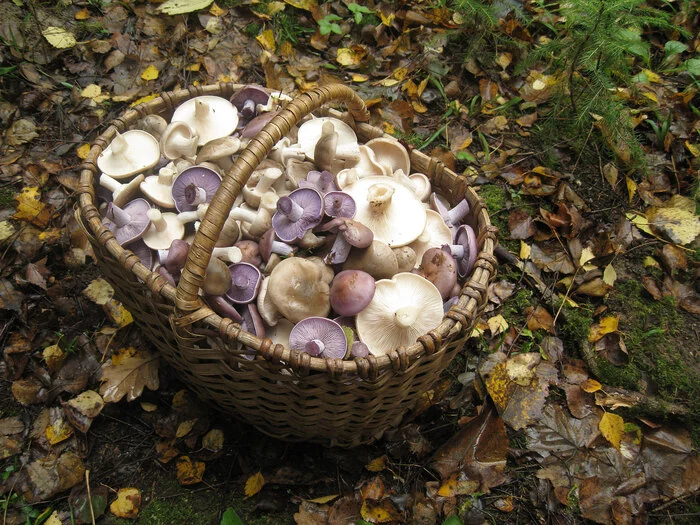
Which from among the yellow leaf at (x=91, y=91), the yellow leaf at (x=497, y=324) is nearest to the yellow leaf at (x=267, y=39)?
the yellow leaf at (x=91, y=91)

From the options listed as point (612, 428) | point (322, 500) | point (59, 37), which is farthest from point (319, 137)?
point (59, 37)

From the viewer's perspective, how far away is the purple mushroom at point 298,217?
224 cm

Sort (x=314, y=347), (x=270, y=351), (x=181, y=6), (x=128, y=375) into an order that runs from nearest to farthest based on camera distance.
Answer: (x=270, y=351) < (x=314, y=347) < (x=128, y=375) < (x=181, y=6)

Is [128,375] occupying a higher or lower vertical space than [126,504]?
higher

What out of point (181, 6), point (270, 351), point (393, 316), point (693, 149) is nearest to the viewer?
point (270, 351)

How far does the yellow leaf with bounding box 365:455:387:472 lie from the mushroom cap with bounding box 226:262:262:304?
1102 mm

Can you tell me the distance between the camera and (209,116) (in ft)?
8.70

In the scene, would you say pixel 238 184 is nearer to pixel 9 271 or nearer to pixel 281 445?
pixel 281 445

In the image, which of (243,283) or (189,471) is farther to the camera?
(189,471)

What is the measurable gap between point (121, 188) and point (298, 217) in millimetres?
943

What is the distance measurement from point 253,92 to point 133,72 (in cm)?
158

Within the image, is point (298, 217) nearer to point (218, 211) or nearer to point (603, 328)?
point (218, 211)

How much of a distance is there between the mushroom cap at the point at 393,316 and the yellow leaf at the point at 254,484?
0.91 m

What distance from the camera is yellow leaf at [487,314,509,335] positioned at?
2977mm
